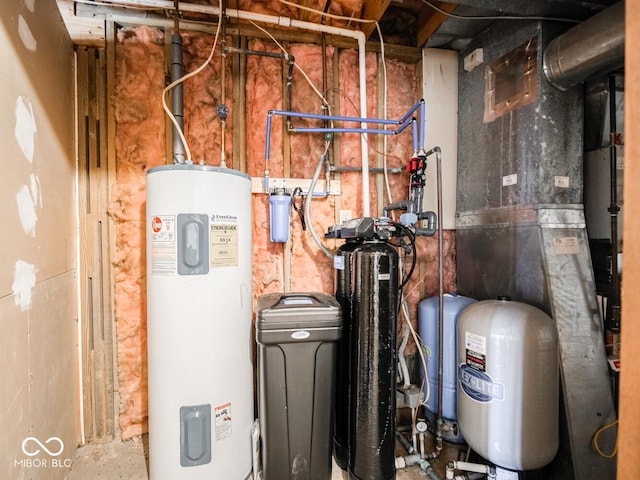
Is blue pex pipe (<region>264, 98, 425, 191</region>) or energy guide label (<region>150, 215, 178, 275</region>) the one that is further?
blue pex pipe (<region>264, 98, 425, 191</region>)

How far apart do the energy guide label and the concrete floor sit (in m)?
1.12

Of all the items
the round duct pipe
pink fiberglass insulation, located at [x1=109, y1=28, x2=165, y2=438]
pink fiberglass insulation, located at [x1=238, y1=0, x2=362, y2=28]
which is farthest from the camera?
pink fiberglass insulation, located at [x1=238, y1=0, x2=362, y2=28]

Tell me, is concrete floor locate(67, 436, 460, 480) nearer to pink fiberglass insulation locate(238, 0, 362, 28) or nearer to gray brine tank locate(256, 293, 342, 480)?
gray brine tank locate(256, 293, 342, 480)

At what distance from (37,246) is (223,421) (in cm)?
105

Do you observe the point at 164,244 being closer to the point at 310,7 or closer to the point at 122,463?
the point at 122,463

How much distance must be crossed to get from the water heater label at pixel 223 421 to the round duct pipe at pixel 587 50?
90.5 inches

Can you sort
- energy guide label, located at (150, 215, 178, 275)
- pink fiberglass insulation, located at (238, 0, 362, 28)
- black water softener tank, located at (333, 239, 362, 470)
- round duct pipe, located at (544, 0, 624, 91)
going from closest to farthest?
energy guide label, located at (150, 215, 178, 275) → round duct pipe, located at (544, 0, 624, 91) → black water softener tank, located at (333, 239, 362, 470) → pink fiberglass insulation, located at (238, 0, 362, 28)

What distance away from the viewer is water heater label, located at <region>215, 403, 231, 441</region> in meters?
1.32

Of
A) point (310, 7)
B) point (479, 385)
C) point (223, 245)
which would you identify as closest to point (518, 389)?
point (479, 385)

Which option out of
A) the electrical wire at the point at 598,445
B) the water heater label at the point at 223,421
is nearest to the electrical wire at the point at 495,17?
the electrical wire at the point at 598,445

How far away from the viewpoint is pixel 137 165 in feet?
5.67

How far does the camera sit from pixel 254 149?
1.88 metres

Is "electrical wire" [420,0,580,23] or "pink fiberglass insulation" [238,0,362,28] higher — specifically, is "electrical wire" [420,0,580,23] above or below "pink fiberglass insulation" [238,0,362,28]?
below

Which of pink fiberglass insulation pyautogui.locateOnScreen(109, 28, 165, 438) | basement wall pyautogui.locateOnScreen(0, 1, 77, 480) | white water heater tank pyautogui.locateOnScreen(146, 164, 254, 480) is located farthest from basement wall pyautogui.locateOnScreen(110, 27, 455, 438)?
white water heater tank pyautogui.locateOnScreen(146, 164, 254, 480)
